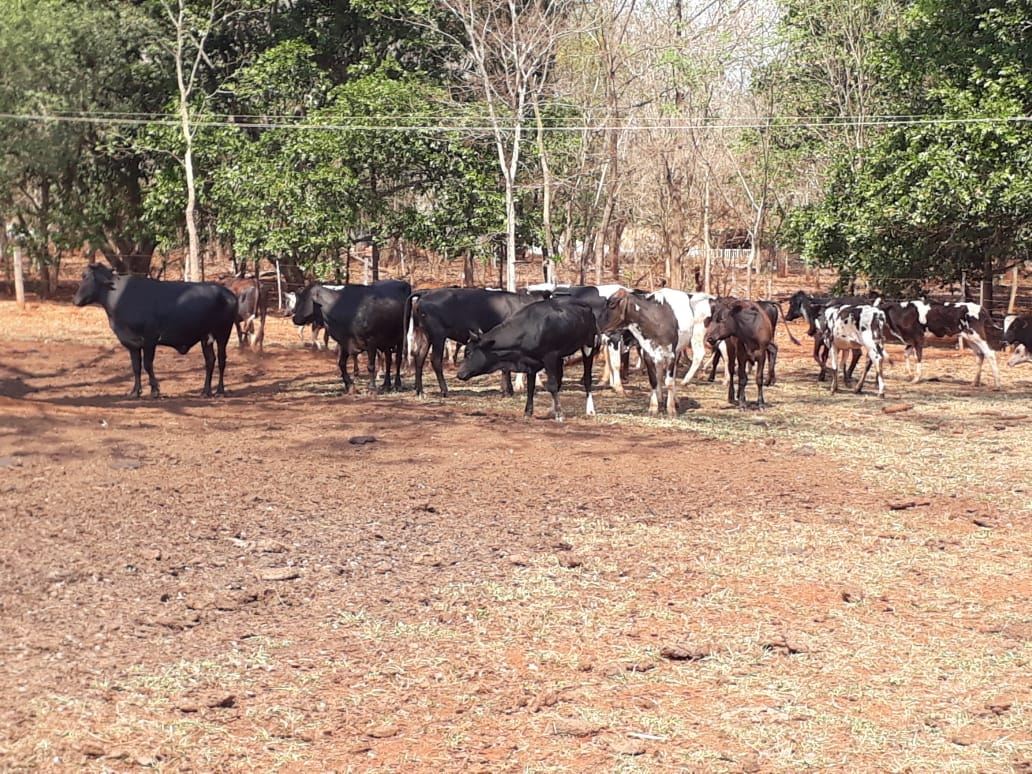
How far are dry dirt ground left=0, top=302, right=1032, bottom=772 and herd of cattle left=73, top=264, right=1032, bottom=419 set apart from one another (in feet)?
6.60

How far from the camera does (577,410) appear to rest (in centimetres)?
1708

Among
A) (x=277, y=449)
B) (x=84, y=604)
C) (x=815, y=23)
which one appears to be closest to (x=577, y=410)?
(x=277, y=449)

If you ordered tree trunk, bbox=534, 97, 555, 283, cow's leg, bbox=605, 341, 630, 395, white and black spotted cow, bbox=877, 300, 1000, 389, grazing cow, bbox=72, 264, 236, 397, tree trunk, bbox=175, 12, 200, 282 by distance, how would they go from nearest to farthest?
grazing cow, bbox=72, 264, 236, 397 → cow's leg, bbox=605, 341, 630, 395 → white and black spotted cow, bbox=877, 300, 1000, 389 → tree trunk, bbox=534, 97, 555, 283 → tree trunk, bbox=175, 12, 200, 282

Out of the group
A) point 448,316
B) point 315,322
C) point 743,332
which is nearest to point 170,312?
point 315,322

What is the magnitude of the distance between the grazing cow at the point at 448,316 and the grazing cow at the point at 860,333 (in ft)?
18.7

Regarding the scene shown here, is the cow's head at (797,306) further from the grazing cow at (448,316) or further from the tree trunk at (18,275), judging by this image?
the tree trunk at (18,275)

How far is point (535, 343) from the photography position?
15906 millimetres

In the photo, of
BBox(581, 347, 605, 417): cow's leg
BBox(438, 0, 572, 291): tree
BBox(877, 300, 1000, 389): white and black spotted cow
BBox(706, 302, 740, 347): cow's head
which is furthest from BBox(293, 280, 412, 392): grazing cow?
BBox(438, 0, 572, 291): tree

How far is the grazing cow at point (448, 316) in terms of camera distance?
1828 cm

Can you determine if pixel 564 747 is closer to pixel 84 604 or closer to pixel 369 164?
pixel 84 604

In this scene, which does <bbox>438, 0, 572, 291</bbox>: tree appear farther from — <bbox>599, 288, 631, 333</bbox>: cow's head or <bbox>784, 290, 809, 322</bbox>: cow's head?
<bbox>599, 288, 631, 333</bbox>: cow's head

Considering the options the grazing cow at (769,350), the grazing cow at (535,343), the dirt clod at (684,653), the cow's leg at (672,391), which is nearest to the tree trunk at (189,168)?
the grazing cow at (769,350)

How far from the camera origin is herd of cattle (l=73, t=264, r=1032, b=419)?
16.1 meters

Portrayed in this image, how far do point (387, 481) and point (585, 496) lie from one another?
1952mm
